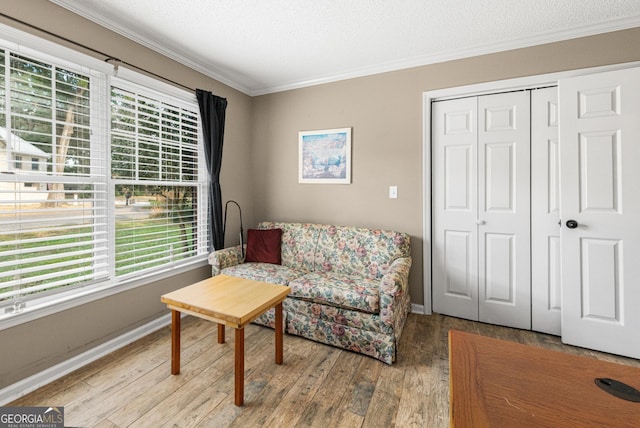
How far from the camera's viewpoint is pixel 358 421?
1598mm

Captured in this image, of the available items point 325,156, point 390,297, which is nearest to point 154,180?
point 325,156

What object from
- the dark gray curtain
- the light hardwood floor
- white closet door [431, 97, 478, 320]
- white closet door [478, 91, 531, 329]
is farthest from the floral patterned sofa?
white closet door [478, 91, 531, 329]

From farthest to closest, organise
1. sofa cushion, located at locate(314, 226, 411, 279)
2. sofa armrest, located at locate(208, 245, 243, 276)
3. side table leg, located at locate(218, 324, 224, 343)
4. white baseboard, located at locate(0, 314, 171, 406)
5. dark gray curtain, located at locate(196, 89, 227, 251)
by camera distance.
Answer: dark gray curtain, located at locate(196, 89, 227, 251) → sofa armrest, located at locate(208, 245, 243, 276) → sofa cushion, located at locate(314, 226, 411, 279) → side table leg, located at locate(218, 324, 224, 343) → white baseboard, located at locate(0, 314, 171, 406)

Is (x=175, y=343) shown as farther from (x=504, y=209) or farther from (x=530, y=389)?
(x=504, y=209)

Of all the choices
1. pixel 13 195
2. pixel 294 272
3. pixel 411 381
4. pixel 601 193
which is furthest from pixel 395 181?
pixel 13 195

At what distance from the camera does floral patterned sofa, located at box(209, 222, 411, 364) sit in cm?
217

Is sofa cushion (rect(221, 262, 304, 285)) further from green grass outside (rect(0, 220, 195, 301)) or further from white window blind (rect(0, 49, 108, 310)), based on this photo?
white window blind (rect(0, 49, 108, 310))

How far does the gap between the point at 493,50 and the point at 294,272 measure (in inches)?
108

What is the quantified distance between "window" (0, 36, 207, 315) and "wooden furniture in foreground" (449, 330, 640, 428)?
8.07ft

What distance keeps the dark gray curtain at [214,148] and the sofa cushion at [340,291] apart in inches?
43.3

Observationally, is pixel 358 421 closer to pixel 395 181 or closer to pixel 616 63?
pixel 395 181

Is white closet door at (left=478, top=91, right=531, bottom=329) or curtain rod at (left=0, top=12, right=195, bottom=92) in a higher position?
curtain rod at (left=0, top=12, right=195, bottom=92)

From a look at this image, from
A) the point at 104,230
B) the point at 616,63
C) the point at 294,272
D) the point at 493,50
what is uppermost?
the point at 493,50

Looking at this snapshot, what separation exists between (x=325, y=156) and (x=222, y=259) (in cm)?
158
